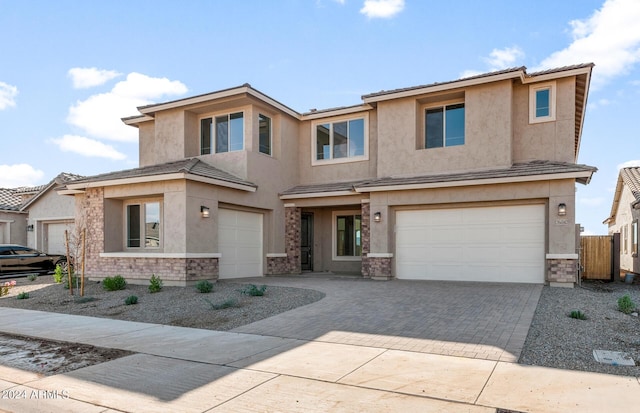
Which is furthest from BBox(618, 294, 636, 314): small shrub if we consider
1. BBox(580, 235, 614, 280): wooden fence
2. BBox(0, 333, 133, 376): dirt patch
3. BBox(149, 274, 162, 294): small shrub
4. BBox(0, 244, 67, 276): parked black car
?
BBox(0, 244, 67, 276): parked black car

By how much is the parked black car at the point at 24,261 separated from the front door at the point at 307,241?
33.5 feet

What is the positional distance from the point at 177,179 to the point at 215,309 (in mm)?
4987

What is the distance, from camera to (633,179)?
786 inches

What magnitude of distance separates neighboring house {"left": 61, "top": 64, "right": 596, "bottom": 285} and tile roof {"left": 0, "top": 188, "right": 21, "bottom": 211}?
12.6 meters

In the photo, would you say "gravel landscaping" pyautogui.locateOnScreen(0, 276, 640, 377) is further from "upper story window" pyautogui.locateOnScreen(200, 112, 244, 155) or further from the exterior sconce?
"upper story window" pyautogui.locateOnScreen(200, 112, 244, 155)

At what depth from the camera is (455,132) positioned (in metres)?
14.9

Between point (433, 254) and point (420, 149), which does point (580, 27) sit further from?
point (433, 254)

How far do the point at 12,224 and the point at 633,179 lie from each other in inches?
1253

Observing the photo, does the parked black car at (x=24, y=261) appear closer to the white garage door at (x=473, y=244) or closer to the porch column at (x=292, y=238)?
the porch column at (x=292, y=238)

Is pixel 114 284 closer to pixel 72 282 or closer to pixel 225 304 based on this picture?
pixel 72 282

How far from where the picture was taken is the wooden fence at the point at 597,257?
15.2 metres

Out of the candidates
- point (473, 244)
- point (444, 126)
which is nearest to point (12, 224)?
point (444, 126)

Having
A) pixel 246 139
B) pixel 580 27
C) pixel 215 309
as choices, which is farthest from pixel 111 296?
pixel 580 27

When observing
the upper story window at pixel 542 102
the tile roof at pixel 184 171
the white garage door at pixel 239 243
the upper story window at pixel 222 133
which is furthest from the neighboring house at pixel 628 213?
the tile roof at pixel 184 171
